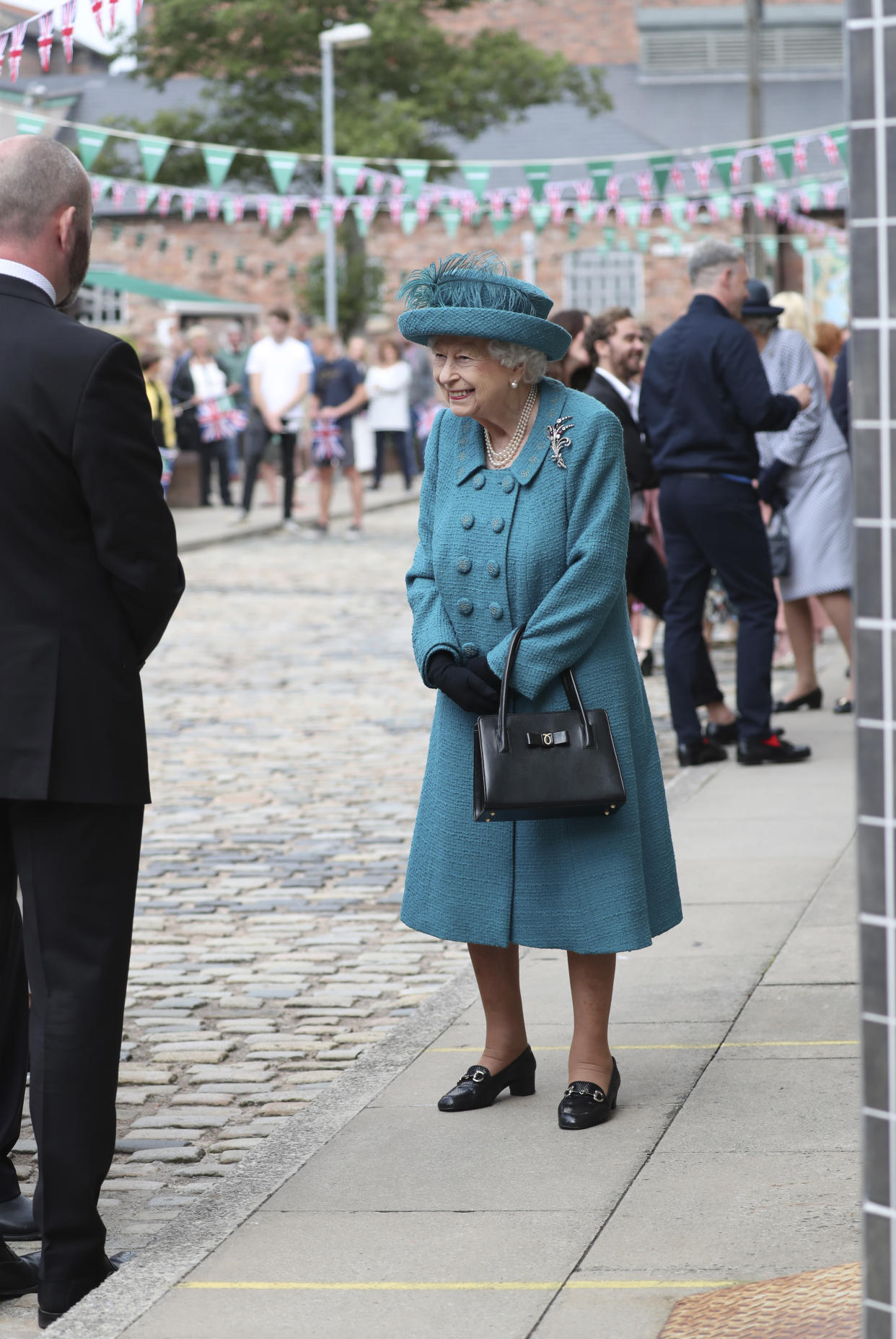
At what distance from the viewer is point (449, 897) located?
406 centimetres

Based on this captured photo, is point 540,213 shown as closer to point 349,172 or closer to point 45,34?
point 349,172

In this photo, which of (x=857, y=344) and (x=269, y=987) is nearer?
(x=857, y=344)

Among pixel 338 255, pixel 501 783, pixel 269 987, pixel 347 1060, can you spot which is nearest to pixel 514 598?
pixel 501 783

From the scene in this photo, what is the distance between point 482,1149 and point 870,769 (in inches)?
78.2

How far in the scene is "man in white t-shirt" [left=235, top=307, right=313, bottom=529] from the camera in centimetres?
1983

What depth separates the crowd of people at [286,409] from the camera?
19938 millimetres

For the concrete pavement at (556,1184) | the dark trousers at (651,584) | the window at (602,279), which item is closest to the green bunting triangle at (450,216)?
the window at (602,279)

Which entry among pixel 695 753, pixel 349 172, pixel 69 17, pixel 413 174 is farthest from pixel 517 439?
pixel 349 172

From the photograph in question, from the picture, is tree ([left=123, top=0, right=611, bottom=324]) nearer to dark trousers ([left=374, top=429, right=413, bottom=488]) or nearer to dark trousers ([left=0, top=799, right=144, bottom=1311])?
dark trousers ([left=374, top=429, right=413, bottom=488])

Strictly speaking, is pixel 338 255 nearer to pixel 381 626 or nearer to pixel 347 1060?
pixel 381 626

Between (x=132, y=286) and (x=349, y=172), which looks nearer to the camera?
(x=349, y=172)

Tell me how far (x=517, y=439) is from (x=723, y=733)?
16.1ft

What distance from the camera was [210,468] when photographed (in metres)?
25.1

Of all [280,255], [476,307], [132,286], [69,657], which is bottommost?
[69,657]
